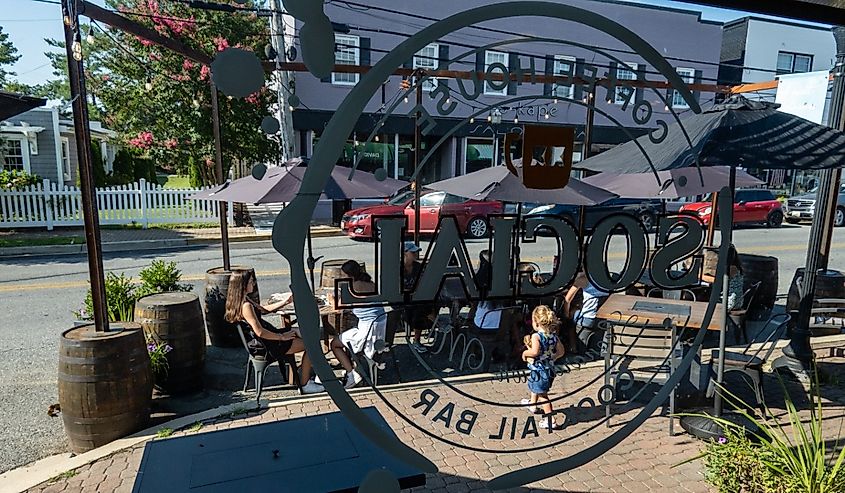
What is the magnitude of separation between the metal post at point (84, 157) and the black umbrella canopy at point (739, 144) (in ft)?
11.7

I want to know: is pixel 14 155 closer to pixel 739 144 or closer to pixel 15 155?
pixel 15 155

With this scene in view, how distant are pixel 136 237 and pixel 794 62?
26318 millimetres

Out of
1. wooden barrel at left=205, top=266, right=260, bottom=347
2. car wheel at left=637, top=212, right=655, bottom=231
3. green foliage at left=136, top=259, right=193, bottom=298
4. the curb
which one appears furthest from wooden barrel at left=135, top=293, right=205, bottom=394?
the curb

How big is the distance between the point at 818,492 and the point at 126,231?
15.6 meters

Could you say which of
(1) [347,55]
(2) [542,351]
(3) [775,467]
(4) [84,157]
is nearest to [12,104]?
(4) [84,157]

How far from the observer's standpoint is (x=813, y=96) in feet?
42.1

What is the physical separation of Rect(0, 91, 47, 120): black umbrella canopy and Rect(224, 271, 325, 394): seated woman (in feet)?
7.10

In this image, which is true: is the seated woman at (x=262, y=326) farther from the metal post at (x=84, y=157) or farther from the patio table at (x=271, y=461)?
the patio table at (x=271, y=461)

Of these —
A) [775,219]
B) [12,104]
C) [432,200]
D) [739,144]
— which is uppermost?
[12,104]

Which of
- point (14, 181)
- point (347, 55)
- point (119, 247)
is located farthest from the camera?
point (14, 181)

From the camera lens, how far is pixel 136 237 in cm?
1366

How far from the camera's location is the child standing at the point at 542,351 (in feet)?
11.3

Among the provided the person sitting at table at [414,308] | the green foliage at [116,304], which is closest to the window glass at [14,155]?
the green foliage at [116,304]

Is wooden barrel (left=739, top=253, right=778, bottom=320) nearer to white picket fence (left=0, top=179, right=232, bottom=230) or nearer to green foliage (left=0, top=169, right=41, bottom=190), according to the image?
white picket fence (left=0, top=179, right=232, bottom=230)
